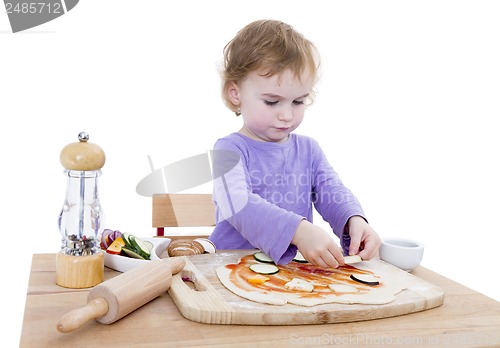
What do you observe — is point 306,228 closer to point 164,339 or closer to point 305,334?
point 305,334

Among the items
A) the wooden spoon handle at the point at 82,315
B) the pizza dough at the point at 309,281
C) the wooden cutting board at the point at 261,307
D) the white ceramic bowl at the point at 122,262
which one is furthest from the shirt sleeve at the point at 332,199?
the wooden spoon handle at the point at 82,315

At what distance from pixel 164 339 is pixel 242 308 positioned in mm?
200

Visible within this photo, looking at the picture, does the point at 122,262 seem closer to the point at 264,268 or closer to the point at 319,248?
the point at 264,268

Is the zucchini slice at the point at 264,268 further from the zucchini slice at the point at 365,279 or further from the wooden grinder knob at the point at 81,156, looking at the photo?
the wooden grinder knob at the point at 81,156

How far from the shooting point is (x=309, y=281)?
1.44 m

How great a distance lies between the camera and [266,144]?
1943 millimetres

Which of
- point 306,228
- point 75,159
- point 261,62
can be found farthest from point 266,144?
point 75,159

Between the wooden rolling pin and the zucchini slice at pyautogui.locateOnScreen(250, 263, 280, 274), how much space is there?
26cm

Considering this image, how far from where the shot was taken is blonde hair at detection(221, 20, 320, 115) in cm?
176

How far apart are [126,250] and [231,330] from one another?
0.53 meters

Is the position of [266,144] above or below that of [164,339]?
above

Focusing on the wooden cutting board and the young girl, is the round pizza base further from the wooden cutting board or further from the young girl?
the young girl

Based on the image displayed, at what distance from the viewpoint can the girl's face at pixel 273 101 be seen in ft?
5.75

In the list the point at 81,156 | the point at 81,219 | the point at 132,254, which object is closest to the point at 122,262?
the point at 132,254
